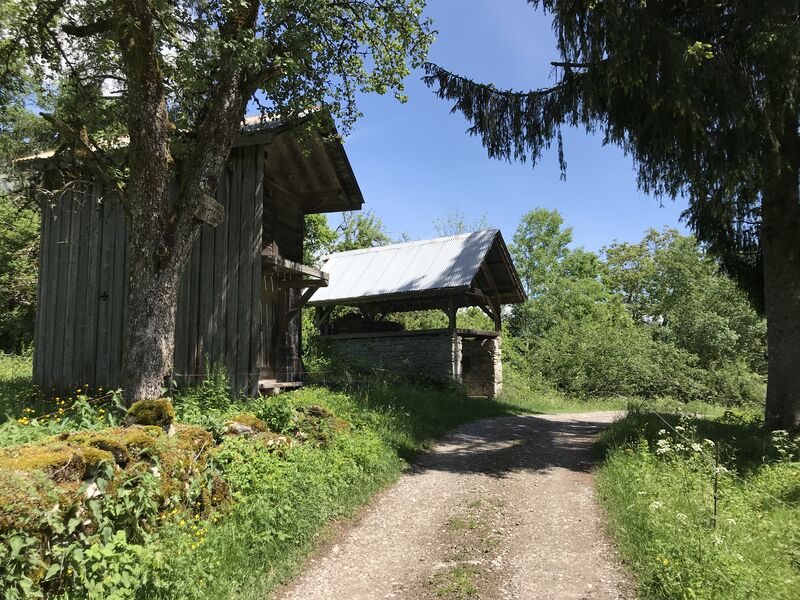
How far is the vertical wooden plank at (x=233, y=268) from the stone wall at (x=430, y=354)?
24.2ft

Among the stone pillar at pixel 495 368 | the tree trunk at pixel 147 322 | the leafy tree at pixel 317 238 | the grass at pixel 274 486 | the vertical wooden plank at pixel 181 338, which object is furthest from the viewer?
the leafy tree at pixel 317 238

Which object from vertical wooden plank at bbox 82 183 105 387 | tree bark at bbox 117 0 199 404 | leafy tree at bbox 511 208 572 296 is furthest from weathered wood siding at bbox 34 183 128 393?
leafy tree at bbox 511 208 572 296

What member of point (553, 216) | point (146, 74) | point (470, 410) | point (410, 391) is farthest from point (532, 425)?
point (553, 216)

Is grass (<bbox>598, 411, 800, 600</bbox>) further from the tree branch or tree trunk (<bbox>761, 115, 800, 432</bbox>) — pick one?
the tree branch

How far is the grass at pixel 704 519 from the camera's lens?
12.1 feet

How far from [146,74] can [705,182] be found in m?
8.55

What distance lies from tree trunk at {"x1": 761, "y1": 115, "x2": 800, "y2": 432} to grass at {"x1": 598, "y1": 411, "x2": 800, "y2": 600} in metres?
1.21

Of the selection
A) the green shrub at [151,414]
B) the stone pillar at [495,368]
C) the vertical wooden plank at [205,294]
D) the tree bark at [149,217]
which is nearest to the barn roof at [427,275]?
the stone pillar at [495,368]

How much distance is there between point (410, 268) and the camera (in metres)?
19.4

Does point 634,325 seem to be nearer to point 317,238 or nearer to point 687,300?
point 687,300

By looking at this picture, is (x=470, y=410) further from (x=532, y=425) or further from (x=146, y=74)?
(x=146, y=74)

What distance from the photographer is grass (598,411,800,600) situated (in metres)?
3.70

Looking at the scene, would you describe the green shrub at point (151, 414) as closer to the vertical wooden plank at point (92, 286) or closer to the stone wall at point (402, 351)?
the vertical wooden plank at point (92, 286)

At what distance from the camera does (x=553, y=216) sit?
44.3m
